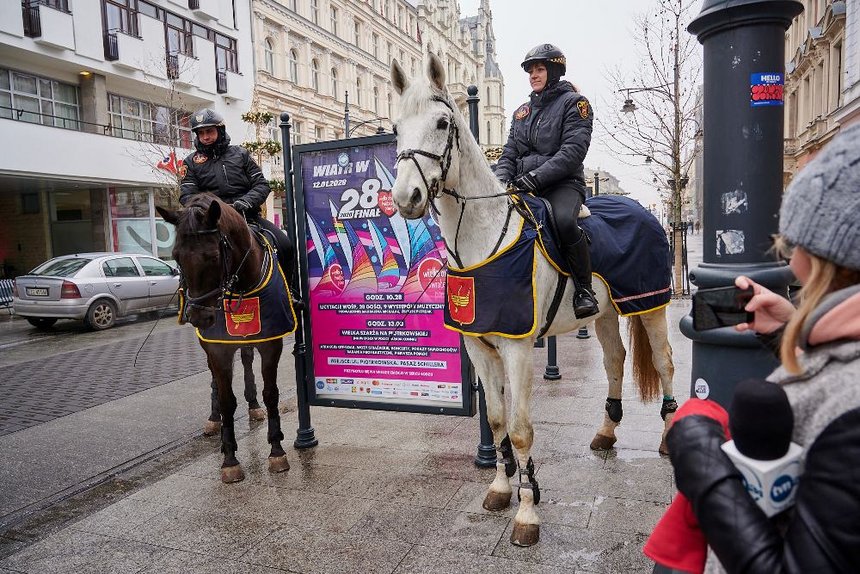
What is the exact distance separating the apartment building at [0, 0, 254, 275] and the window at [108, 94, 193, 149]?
0.16 feet

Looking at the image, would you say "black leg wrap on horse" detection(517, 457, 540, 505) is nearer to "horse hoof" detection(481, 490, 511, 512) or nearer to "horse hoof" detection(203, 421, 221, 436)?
"horse hoof" detection(481, 490, 511, 512)

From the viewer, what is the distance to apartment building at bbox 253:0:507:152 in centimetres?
3309

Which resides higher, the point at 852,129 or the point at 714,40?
the point at 714,40

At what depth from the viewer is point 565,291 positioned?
419cm

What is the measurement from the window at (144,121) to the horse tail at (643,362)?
864 inches

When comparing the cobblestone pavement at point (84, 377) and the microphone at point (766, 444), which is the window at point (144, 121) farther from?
the microphone at point (766, 444)

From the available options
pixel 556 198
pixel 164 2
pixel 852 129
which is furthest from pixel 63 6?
pixel 852 129

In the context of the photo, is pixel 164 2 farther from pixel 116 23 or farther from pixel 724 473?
pixel 724 473

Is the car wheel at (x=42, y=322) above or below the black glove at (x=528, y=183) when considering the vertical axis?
below

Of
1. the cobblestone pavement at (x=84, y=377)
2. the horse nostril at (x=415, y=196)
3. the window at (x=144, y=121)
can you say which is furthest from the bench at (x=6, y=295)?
the horse nostril at (x=415, y=196)

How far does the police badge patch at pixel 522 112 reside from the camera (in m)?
4.51

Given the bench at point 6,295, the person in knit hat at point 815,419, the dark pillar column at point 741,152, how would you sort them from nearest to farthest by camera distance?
the person in knit hat at point 815,419, the dark pillar column at point 741,152, the bench at point 6,295

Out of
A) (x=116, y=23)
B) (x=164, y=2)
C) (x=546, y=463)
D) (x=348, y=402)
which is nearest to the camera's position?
(x=546, y=463)

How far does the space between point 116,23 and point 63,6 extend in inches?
92.7
